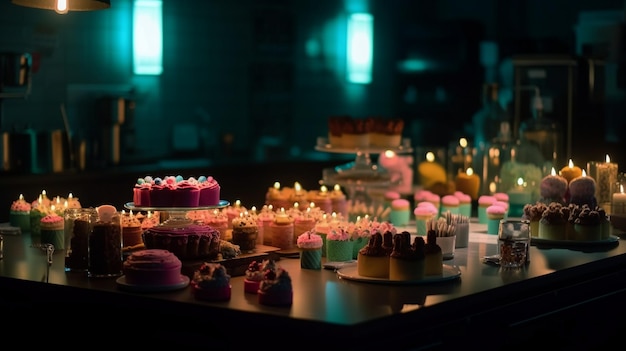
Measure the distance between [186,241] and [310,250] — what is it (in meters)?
0.49

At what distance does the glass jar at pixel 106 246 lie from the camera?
3.99 m

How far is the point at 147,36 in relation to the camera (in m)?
8.61

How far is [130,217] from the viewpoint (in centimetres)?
457

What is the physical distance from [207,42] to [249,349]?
622cm

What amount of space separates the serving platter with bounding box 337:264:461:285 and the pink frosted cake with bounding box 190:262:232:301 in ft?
1.82

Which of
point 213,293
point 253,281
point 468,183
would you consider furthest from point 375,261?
point 468,183

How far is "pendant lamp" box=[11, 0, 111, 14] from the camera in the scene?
14.9ft

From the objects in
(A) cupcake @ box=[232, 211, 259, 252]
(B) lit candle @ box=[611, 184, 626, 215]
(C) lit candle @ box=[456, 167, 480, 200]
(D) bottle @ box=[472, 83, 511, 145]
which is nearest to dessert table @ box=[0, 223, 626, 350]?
(A) cupcake @ box=[232, 211, 259, 252]

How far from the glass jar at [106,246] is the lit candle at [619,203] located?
2.63 m

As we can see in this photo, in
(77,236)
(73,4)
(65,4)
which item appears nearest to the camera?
(77,236)

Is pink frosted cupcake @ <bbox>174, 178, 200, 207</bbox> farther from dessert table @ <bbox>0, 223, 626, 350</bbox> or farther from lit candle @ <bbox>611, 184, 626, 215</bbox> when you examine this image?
lit candle @ <bbox>611, 184, 626, 215</bbox>

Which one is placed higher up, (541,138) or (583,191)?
(541,138)

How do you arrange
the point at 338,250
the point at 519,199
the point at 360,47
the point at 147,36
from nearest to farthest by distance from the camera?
1. the point at 338,250
2. the point at 519,199
3. the point at 147,36
4. the point at 360,47

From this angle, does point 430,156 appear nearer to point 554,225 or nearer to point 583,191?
point 583,191
